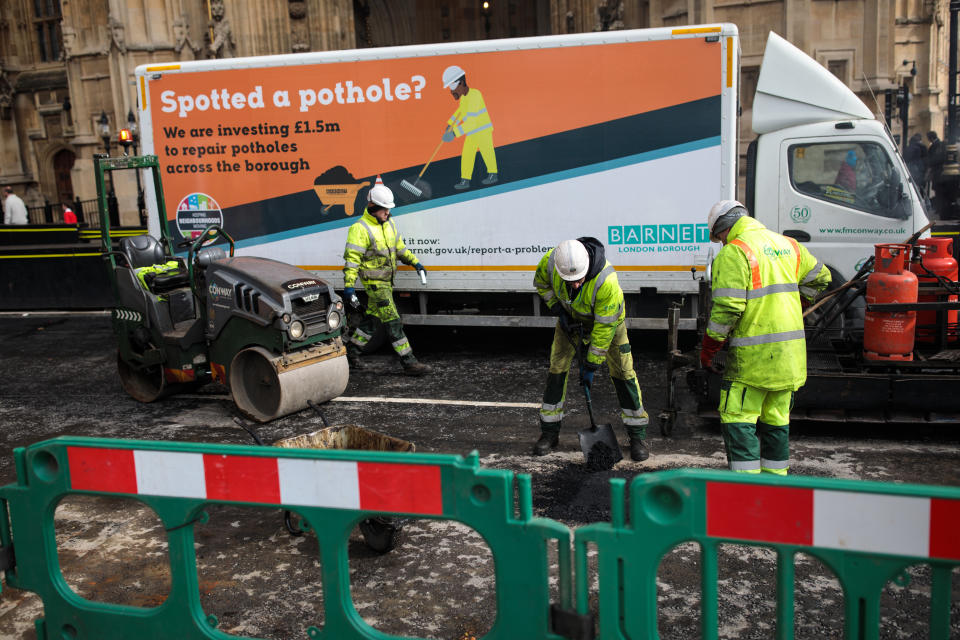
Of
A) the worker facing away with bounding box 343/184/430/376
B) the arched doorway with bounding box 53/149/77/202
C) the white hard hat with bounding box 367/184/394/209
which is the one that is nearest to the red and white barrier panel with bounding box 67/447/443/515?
the worker facing away with bounding box 343/184/430/376

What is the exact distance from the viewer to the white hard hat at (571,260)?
5.62 metres

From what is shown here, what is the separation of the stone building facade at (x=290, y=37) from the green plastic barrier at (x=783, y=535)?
383 inches

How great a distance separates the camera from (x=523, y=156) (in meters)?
8.71

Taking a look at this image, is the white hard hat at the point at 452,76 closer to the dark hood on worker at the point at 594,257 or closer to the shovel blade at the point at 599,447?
the dark hood on worker at the point at 594,257

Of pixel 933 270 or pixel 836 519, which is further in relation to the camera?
pixel 933 270

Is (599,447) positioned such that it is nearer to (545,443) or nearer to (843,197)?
(545,443)

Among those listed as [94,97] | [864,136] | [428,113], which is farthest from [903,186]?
[94,97]

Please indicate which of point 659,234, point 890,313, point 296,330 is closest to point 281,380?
point 296,330

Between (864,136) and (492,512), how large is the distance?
721 centimetres

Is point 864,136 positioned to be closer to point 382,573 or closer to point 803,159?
point 803,159

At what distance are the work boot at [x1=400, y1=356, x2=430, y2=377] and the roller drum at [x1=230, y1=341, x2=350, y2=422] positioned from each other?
1.38 m

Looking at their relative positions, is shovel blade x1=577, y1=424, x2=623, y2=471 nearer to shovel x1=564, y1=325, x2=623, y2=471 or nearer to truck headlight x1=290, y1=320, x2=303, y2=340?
shovel x1=564, y1=325, x2=623, y2=471

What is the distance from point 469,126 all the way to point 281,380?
144 inches

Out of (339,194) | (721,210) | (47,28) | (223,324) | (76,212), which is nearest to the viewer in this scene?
(721,210)
